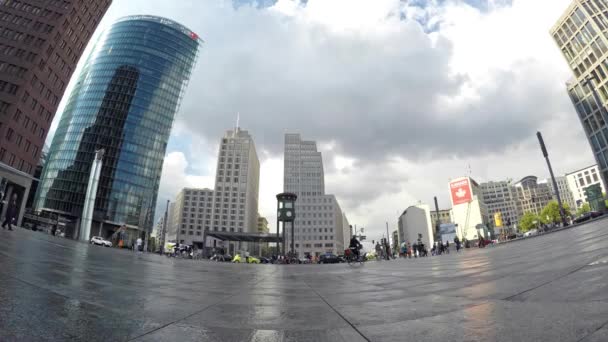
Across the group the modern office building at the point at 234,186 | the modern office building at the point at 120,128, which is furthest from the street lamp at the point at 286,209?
the modern office building at the point at 234,186

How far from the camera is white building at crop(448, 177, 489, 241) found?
119 metres

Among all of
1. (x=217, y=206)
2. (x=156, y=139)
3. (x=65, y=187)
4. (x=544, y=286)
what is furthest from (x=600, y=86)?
(x=217, y=206)

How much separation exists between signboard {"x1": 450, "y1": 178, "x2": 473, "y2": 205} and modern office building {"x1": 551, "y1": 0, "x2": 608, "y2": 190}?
67.4 meters

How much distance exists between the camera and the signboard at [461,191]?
125m

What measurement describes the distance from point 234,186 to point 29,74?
109 meters

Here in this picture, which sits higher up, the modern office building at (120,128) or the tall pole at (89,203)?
the modern office building at (120,128)

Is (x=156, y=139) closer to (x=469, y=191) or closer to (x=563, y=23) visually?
(x=563, y=23)

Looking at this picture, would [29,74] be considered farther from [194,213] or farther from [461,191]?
[461,191]

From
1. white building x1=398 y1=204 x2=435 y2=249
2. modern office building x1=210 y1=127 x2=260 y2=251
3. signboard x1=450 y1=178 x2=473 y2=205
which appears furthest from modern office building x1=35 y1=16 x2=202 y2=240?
white building x1=398 y1=204 x2=435 y2=249

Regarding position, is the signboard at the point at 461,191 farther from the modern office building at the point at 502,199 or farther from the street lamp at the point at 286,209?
the street lamp at the point at 286,209

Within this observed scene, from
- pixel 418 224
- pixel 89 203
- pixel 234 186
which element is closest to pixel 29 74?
pixel 89 203

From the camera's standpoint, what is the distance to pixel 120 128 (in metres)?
89.2

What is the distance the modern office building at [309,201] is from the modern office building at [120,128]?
63.5 metres

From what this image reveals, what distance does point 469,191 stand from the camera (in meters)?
125
